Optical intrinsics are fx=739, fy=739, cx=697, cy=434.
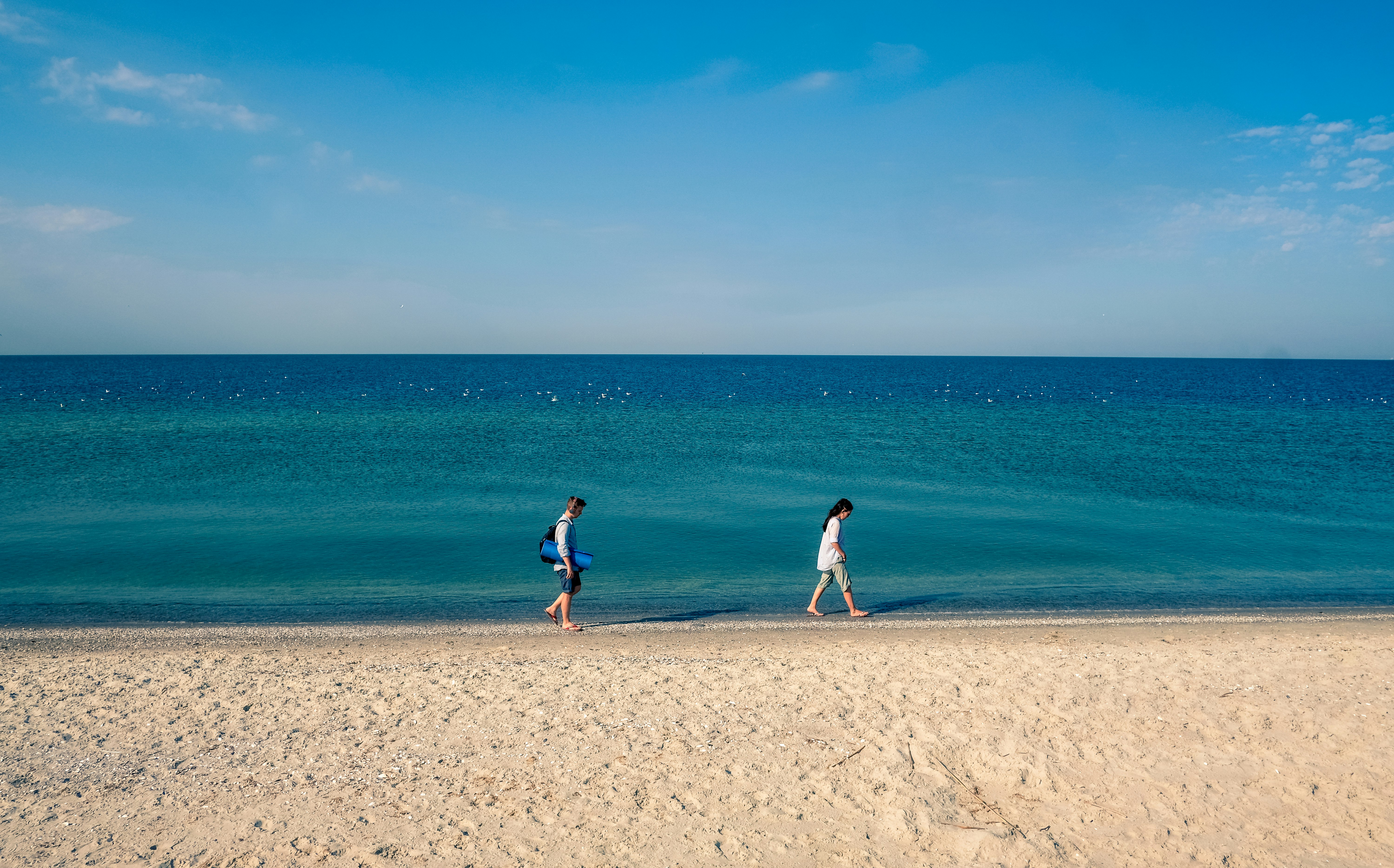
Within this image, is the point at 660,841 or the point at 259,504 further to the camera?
the point at 259,504

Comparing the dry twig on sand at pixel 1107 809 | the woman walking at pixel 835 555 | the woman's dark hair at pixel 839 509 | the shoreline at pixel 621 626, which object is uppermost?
the woman's dark hair at pixel 839 509

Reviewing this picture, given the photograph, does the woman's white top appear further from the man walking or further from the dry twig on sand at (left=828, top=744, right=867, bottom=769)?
the dry twig on sand at (left=828, top=744, right=867, bottom=769)

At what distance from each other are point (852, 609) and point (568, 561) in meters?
4.61

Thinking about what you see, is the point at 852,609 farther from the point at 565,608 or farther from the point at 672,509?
the point at 672,509

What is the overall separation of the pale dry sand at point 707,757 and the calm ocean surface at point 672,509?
373 cm

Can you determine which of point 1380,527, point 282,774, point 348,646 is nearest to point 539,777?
point 282,774

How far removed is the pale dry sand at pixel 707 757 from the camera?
536cm

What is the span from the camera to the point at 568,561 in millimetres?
10266

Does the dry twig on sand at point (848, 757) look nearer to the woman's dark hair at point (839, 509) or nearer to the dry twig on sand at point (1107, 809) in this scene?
the dry twig on sand at point (1107, 809)

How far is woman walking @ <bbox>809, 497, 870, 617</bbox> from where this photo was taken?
Result: 10.9 meters

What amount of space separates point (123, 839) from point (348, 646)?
514 cm

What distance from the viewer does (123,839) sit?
5316mm

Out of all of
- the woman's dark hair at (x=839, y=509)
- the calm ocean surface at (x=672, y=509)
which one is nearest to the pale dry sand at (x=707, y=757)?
the woman's dark hair at (x=839, y=509)

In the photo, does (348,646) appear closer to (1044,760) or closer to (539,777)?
(539,777)
